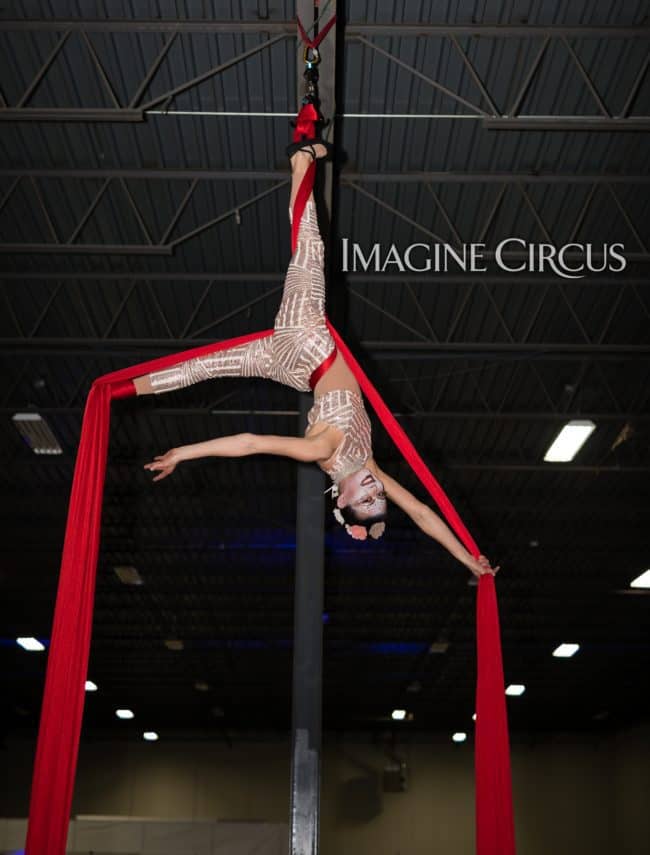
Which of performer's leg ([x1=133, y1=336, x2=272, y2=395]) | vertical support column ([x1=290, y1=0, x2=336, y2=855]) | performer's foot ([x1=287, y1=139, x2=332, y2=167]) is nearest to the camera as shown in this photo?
performer's leg ([x1=133, y1=336, x2=272, y2=395])

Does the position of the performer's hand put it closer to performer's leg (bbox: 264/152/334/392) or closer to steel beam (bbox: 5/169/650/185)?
performer's leg (bbox: 264/152/334/392)

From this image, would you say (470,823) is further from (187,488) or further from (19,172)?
(19,172)

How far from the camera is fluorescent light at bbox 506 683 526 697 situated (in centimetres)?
1939

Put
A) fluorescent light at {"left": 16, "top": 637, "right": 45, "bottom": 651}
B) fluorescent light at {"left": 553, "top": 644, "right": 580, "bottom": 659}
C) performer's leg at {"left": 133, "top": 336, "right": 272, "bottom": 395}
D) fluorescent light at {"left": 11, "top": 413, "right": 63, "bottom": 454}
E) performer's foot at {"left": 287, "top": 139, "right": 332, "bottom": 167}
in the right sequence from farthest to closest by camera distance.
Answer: fluorescent light at {"left": 553, "top": 644, "right": 580, "bottom": 659}
fluorescent light at {"left": 16, "top": 637, "right": 45, "bottom": 651}
fluorescent light at {"left": 11, "top": 413, "right": 63, "bottom": 454}
performer's foot at {"left": 287, "top": 139, "right": 332, "bottom": 167}
performer's leg at {"left": 133, "top": 336, "right": 272, "bottom": 395}

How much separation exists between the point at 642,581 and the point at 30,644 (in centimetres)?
1043

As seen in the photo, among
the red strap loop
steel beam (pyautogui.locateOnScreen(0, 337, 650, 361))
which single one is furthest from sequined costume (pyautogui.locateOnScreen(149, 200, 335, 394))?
steel beam (pyautogui.locateOnScreen(0, 337, 650, 361))

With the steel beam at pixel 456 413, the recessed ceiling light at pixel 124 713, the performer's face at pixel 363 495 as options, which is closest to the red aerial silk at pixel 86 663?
the performer's face at pixel 363 495

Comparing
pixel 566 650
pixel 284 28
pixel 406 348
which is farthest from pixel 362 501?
pixel 566 650

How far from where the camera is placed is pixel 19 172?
7422 millimetres

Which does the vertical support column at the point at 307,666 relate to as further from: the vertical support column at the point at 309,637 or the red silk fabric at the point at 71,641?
the red silk fabric at the point at 71,641

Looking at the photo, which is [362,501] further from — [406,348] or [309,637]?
[406,348]

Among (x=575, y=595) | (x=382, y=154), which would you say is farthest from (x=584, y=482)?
(x=382, y=154)

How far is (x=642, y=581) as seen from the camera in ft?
47.4

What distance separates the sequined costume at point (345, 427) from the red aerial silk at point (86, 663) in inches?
6.2
